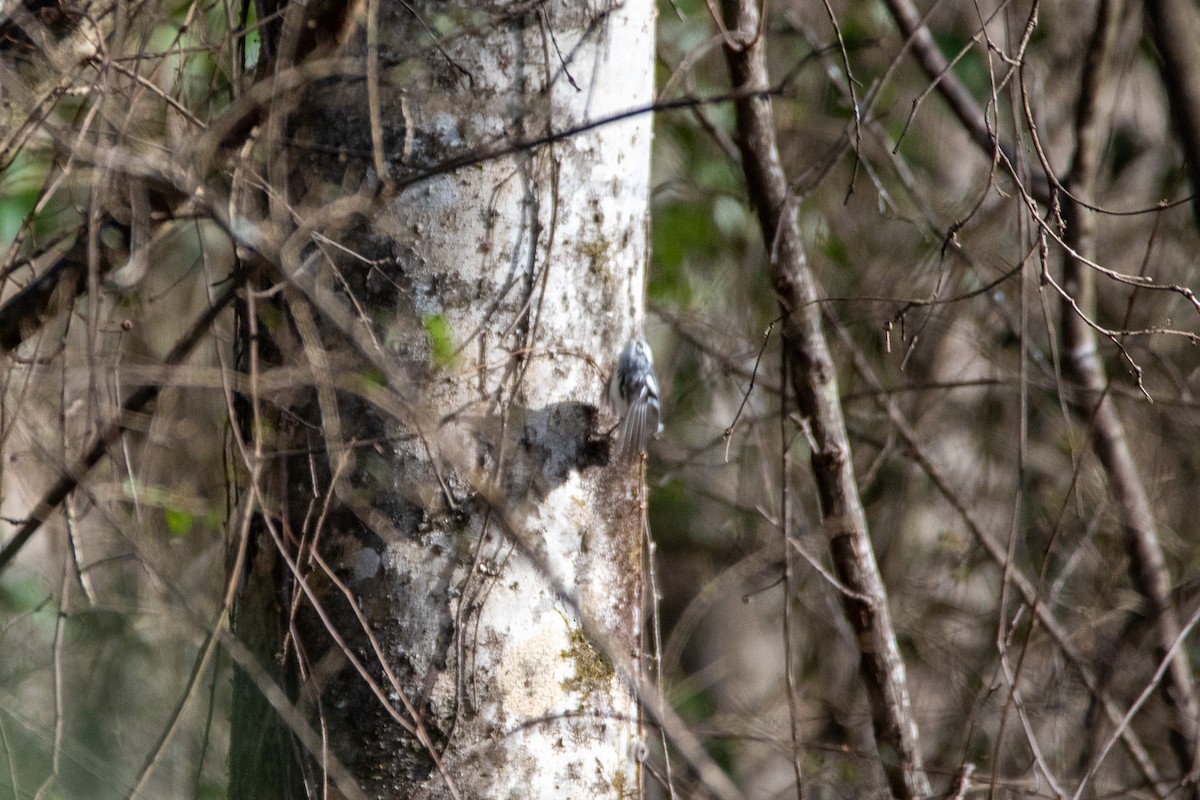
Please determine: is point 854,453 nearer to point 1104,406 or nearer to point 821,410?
point 1104,406

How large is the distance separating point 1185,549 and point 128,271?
4.51 metres

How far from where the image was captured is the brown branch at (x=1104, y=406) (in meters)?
3.57

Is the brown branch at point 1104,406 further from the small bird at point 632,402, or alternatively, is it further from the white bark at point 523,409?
the white bark at point 523,409

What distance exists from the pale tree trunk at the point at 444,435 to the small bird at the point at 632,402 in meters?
0.06

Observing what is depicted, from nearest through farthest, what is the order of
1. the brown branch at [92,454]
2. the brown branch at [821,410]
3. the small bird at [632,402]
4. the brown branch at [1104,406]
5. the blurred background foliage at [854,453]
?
the brown branch at [92,454] → the small bird at [632,402] → the brown branch at [821,410] → the brown branch at [1104,406] → the blurred background foliage at [854,453]

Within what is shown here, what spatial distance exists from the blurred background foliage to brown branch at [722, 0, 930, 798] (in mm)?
154

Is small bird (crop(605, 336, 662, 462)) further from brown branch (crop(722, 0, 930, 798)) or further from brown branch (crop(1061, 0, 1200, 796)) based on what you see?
brown branch (crop(1061, 0, 1200, 796))

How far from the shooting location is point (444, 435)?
197cm

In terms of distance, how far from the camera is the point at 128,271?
79.1 inches

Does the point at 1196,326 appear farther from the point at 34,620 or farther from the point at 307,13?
the point at 34,620

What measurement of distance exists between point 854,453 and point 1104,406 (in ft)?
6.10

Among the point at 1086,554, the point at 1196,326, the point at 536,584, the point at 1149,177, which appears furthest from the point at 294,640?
the point at 1149,177

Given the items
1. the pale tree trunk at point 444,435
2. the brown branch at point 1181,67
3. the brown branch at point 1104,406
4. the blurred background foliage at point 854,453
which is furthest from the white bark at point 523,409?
the brown branch at point 1181,67

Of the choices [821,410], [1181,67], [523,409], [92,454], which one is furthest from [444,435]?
[1181,67]
